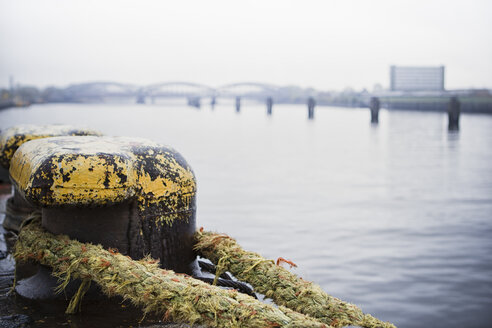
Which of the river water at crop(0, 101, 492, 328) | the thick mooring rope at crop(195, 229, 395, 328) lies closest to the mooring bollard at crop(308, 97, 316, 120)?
the river water at crop(0, 101, 492, 328)

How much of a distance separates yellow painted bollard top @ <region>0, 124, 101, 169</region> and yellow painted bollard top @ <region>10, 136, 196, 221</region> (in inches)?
47.3

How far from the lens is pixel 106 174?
2650 millimetres

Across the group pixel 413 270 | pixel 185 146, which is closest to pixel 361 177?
pixel 413 270

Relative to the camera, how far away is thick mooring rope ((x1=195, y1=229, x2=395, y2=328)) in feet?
7.05

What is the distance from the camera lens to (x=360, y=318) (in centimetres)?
210

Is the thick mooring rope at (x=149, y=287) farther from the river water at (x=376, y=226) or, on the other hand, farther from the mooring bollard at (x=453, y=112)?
the mooring bollard at (x=453, y=112)

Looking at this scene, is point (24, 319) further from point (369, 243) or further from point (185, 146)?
point (185, 146)

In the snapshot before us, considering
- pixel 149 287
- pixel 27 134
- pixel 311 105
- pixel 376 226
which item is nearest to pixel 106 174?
pixel 149 287

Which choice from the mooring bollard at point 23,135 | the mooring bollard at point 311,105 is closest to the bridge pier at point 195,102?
the mooring bollard at point 311,105

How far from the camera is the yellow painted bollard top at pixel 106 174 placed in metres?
2.64

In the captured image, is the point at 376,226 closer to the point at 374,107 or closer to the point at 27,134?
the point at 27,134

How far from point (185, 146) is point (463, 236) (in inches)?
924

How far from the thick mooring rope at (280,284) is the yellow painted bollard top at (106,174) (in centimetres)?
28

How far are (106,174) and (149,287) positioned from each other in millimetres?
640
